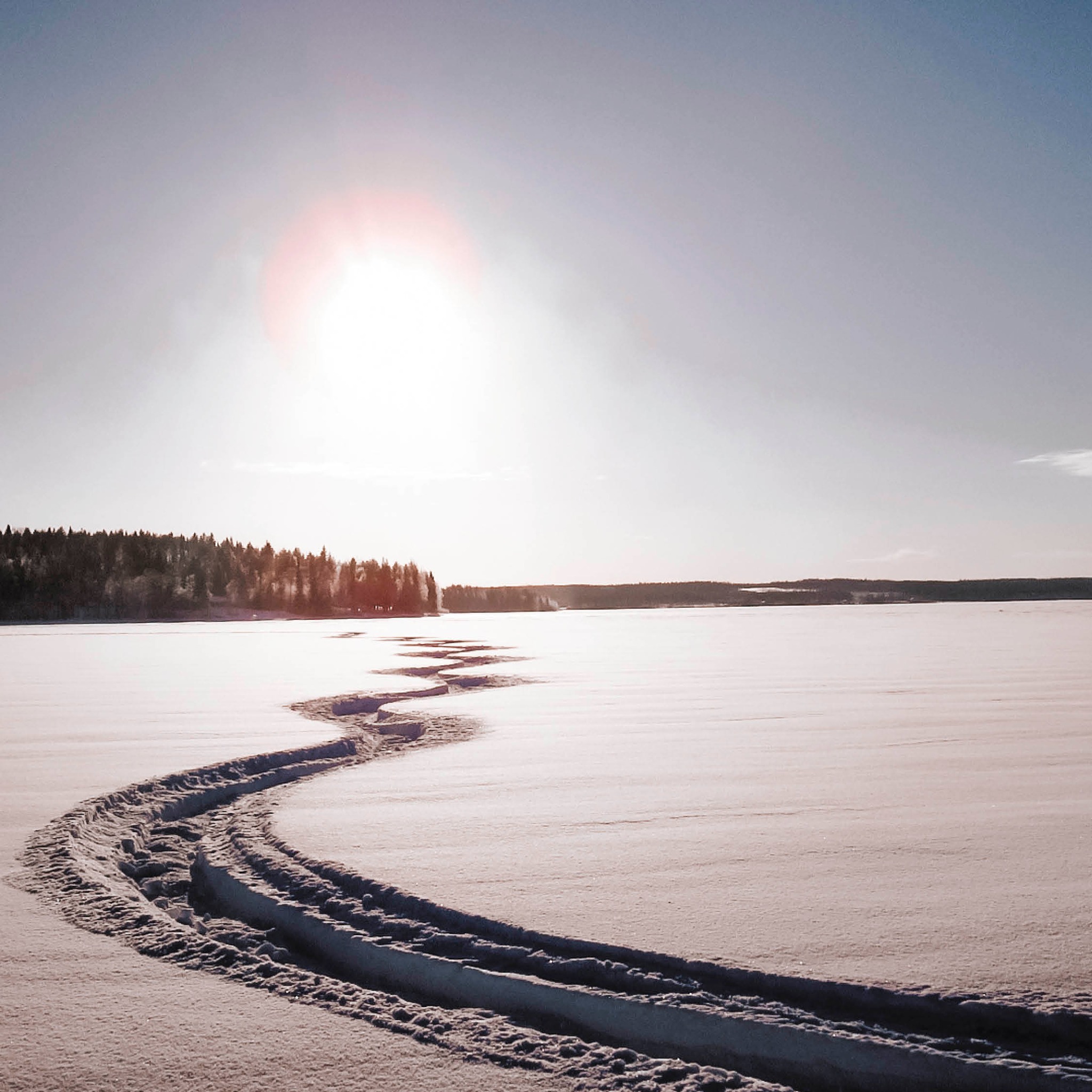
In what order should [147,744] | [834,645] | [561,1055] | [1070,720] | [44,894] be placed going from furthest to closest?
[834,645]
[1070,720]
[147,744]
[44,894]
[561,1055]

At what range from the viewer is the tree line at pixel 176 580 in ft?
229

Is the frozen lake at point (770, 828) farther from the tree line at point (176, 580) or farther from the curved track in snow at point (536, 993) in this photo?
the tree line at point (176, 580)

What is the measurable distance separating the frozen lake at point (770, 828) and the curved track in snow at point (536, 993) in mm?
103

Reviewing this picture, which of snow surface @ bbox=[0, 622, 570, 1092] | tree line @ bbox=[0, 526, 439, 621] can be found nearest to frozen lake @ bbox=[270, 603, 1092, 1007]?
snow surface @ bbox=[0, 622, 570, 1092]

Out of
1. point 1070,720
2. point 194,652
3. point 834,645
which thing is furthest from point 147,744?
point 834,645

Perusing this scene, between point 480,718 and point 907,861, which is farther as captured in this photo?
point 480,718

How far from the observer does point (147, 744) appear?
6375mm

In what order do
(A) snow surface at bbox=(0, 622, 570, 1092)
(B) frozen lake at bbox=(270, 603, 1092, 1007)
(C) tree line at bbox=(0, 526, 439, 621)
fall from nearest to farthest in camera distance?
1. (A) snow surface at bbox=(0, 622, 570, 1092)
2. (B) frozen lake at bbox=(270, 603, 1092, 1007)
3. (C) tree line at bbox=(0, 526, 439, 621)

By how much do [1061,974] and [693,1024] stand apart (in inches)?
44.5

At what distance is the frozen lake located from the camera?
8.47 feet

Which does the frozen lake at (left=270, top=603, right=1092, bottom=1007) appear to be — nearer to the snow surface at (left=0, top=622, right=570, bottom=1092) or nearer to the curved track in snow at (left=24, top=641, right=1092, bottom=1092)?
the curved track in snow at (left=24, top=641, right=1092, bottom=1092)

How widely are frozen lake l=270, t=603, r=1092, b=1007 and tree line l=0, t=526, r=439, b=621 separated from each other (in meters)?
71.3

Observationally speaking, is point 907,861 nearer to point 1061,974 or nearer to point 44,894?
point 1061,974

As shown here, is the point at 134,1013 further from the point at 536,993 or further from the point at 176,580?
the point at 176,580
